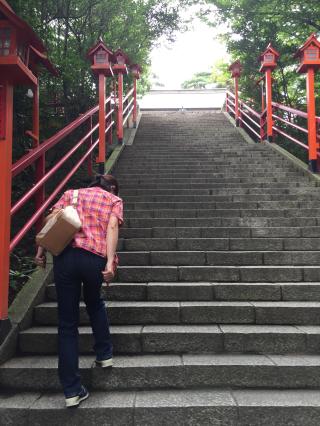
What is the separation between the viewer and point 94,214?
8.35ft

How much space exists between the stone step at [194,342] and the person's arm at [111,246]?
0.77 metres

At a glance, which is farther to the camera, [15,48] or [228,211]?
[228,211]

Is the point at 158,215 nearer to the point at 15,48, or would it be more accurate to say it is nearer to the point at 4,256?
the point at 4,256

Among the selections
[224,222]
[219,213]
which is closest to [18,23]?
[224,222]

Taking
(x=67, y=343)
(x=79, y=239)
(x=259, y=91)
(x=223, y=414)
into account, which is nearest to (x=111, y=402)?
(x=67, y=343)

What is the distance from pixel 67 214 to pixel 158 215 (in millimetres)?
2742

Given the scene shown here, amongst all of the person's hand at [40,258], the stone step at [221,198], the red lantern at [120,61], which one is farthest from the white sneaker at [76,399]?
the red lantern at [120,61]

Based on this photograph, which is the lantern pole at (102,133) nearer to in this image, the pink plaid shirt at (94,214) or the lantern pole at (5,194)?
the lantern pole at (5,194)

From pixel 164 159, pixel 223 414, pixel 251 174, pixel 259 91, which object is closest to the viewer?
pixel 223 414

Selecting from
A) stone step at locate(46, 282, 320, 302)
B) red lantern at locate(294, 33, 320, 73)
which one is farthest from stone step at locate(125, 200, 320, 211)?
red lantern at locate(294, 33, 320, 73)

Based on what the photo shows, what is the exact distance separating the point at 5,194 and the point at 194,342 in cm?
198

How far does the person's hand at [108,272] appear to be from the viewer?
2.39m

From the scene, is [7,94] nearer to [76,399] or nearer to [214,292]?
[76,399]

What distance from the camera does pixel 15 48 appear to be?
2.81m
